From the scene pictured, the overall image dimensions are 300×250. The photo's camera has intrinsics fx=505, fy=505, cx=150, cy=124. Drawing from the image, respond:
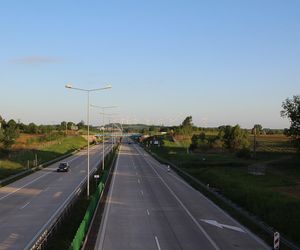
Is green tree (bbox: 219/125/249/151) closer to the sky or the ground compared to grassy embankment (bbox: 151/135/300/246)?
closer to the sky

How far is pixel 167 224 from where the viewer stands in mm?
29094

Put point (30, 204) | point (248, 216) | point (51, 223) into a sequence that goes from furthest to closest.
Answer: point (30, 204) < point (248, 216) < point (51, 223)

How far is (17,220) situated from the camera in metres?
30.2

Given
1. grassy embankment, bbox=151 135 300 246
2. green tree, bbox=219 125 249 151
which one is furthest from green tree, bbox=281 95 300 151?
green tree, bbox=219 125 249 151

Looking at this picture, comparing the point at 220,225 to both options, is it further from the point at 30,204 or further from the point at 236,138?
the point at 236,138

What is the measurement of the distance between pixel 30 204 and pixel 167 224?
42.8ft

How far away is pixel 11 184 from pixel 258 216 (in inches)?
1180

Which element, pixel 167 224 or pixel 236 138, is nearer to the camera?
pixel 167 224

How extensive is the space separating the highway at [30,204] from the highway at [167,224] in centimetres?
373

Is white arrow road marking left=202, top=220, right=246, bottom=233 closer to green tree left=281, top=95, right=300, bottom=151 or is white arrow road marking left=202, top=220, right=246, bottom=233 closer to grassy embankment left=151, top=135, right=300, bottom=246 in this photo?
grassy embankment left=151, top=135, right=300, bottom=246

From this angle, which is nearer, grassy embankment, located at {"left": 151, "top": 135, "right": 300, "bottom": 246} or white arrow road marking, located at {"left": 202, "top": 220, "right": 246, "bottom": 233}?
white arrow road marking, located at {"left": 202, "top": 220, "right": 246, "bottom": 233}

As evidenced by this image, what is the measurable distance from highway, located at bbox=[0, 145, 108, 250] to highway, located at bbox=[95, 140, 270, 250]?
3.73 m

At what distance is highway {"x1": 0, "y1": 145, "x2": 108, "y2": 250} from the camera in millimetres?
25656

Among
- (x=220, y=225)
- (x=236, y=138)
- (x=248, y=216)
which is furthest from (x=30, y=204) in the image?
(x=236, y=138)
